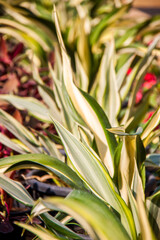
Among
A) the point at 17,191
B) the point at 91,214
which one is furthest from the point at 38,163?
the point at 91,214

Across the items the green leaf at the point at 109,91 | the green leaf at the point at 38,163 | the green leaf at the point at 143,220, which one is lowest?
the green leaf at the point at 143,220

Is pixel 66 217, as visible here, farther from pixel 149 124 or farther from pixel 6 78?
pixel 6 78

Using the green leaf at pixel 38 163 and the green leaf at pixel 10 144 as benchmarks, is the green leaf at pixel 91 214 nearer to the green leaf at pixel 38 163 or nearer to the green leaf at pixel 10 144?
the green leaf at pixel 38 163

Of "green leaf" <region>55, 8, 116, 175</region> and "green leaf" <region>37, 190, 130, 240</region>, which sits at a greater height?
"green leaf" <region>55, 8, 116, 175</region>

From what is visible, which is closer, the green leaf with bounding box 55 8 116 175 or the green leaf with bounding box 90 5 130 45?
the green leaf with bounding box 55 8 116 175

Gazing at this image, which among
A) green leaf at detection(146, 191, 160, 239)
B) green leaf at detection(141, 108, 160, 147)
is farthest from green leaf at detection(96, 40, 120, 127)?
green leaf at detection(146, 191, 160, 239)

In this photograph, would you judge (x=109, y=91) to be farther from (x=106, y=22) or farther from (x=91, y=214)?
(x=106, y=22)

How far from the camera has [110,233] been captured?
492 mm

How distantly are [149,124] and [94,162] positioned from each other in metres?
0.16

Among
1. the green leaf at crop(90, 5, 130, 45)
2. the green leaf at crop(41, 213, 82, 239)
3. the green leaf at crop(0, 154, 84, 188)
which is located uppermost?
the green leaf at crop(90, 5, 130, 45)

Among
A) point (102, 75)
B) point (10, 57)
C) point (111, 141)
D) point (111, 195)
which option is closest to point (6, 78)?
point (10, 57)

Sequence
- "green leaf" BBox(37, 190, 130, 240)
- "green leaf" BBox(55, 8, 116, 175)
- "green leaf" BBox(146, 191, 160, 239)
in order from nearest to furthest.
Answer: "green leaf" BBox(37, 190, 130, 240)
"green leaf" BBox(146, 191, 160, 239)
"green leaf" BBox(55, 8, 116, 175)

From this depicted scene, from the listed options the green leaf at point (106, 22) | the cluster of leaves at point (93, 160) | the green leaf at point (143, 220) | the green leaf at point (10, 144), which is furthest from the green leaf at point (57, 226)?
the green leaf at point (106, 22)

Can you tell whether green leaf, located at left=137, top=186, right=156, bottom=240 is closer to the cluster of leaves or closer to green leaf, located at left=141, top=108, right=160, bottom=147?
the cluster of leaves
